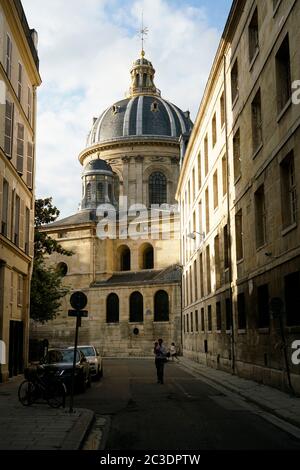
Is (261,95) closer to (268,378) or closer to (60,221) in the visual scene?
(268,378)

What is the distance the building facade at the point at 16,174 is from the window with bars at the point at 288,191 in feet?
31.2

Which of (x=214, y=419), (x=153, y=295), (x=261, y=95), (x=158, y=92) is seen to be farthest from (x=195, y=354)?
(x=158, y=92)

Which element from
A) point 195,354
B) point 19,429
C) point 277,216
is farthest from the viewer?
point 195,354

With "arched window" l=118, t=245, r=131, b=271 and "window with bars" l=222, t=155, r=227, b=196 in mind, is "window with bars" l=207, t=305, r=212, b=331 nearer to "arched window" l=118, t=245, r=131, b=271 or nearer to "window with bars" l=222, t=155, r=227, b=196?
"window with bars" l=222, t=155, r=227, b=196

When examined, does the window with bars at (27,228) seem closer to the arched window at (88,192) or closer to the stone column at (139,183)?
the arched window at (88,192)

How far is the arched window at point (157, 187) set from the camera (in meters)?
75.3

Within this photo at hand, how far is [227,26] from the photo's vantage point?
25156 millimetres

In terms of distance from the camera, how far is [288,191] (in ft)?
58.9

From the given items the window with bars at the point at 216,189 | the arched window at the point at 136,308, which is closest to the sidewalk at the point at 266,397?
the window with bars at the point at 216,189

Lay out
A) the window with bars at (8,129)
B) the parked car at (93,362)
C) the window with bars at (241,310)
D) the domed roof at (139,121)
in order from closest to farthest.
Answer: the window with bars at (8,129) < the window with bars at (241,310) < the parked car at (93,362) < the domed roof at (139,121)

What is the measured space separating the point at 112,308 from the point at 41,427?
50074mm

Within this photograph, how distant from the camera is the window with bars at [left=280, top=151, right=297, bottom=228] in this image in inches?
690

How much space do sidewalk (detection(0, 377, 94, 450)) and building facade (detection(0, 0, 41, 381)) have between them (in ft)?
27.2

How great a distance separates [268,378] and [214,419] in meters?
7.00
